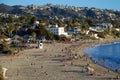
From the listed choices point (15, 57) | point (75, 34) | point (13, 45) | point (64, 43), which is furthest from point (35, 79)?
point (75, 34)

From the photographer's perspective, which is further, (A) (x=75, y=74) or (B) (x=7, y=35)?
(B) (x=7, y=35)

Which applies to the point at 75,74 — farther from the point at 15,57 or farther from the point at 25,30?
the point at 25,30

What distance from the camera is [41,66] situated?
3384 cm

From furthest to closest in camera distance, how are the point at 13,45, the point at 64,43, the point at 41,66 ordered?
the point at 64,43
the point at 13,45
the point at 41,66

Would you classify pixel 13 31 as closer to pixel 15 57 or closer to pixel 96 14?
pixel 15 57

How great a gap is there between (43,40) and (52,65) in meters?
31.2

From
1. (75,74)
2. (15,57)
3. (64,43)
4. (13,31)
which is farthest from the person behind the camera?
(13,31)

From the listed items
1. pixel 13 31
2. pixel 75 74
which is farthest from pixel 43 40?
pixel 75 74

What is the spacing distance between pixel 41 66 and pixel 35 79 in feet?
23.9

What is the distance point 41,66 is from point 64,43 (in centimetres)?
3139

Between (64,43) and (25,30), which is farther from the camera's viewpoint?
(25,30)

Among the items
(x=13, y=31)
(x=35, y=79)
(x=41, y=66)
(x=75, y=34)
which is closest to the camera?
(x=35, y=79)

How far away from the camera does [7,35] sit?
68625mm

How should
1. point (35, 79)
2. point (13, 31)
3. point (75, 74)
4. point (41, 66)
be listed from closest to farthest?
point (35, 79) → point (75, 74) → point (41, 66) → point (13, 31)
